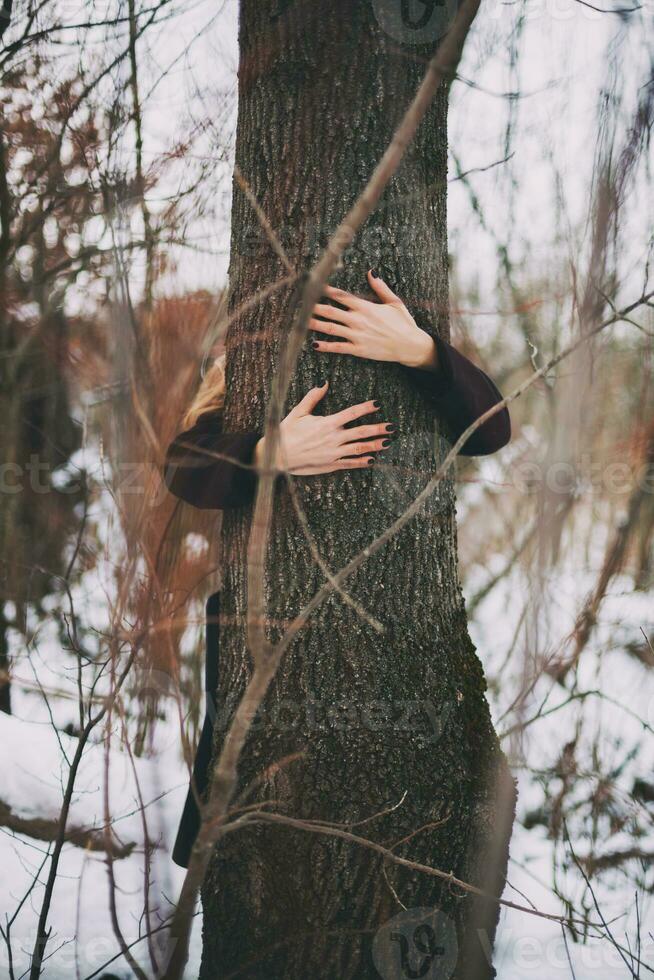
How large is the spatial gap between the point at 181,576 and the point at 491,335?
284cm

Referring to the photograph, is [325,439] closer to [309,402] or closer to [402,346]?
[309,402]

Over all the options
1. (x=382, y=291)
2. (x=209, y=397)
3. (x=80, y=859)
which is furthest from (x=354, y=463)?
(x=80, y=859)

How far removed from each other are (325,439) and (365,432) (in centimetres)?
9

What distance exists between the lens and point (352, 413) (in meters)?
1.43

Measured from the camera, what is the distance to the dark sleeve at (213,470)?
1.49 meters

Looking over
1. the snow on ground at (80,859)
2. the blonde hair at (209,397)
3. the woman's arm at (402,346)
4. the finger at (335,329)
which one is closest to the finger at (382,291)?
the woman's arm at (402,346)

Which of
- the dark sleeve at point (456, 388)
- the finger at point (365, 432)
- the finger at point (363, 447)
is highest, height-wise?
the dark sleeve at point (456, 388)

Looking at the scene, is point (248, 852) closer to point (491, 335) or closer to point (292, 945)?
point (292, 945)

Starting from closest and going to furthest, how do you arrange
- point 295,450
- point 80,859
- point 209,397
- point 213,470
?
point 295,450
point 213,470
point 209,397
point 80,859

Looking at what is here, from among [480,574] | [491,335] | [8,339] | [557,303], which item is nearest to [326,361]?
[557,303]

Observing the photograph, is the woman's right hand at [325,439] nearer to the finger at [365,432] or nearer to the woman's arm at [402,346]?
the finger at [365,432]

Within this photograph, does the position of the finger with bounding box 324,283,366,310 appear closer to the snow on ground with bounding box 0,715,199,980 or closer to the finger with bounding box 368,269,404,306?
the finger with bounding box 368,269,404,306

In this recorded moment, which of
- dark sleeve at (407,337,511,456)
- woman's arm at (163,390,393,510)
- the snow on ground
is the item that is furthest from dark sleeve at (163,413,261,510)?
the snow on ground

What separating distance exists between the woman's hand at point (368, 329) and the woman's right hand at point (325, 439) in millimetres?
101
